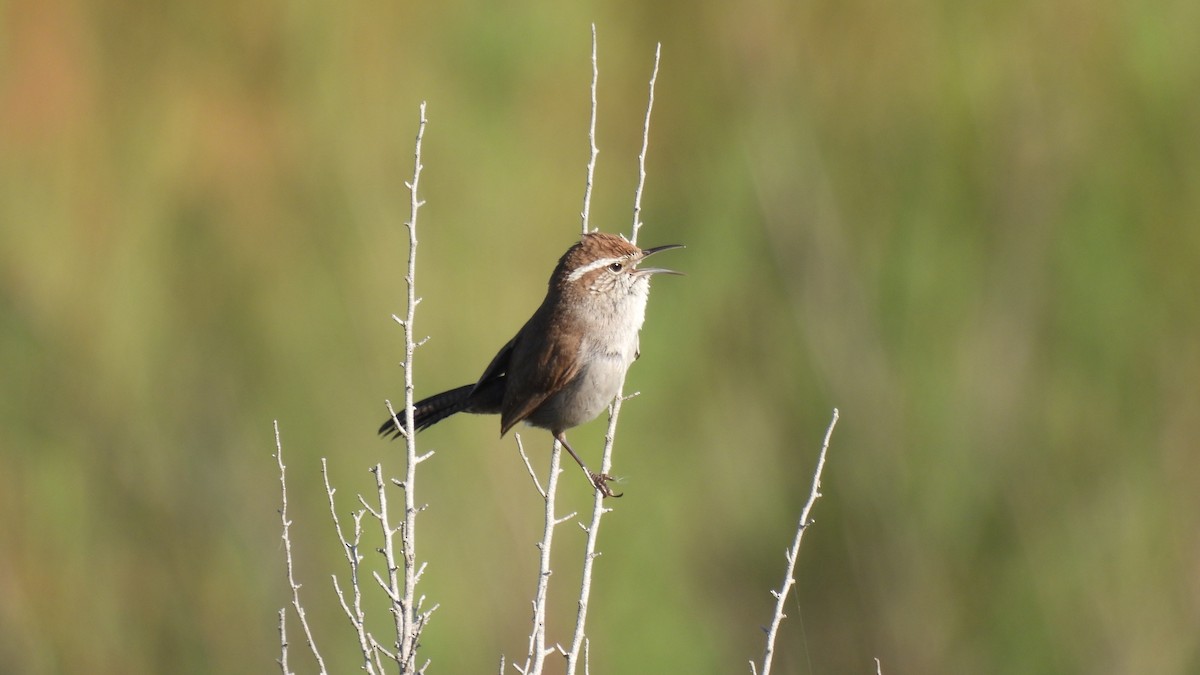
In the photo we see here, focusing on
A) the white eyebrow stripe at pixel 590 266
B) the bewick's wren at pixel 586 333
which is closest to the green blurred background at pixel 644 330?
the bewick's wren at pixel 586 333

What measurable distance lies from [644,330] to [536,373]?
3694mm

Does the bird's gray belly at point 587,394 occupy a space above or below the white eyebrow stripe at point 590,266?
below

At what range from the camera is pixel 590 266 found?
17.9 ft

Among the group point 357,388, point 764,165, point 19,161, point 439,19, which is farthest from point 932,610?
point 19,161

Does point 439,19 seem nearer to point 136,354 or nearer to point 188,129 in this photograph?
point 188,129

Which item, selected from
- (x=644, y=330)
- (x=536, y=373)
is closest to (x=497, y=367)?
(x=536, y=373)

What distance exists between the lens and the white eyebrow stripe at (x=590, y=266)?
5418 mm

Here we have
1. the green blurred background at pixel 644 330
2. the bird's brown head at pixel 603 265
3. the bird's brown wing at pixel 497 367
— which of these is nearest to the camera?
the bird's brown head at pixel 603 265

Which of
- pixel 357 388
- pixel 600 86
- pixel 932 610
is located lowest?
pixel 932 610

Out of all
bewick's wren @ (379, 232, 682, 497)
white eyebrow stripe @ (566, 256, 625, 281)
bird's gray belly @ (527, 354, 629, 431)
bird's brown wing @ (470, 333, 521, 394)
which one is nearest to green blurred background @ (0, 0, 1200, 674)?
bird's brown wing @ (470, 333, 521, 394)

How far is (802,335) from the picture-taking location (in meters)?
9.95

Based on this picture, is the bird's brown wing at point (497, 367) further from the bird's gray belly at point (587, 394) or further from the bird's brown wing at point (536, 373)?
the bird's gray belly at point (587, 394)

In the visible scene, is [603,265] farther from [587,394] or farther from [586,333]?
[587,394]

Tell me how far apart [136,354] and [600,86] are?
4.52 meters
